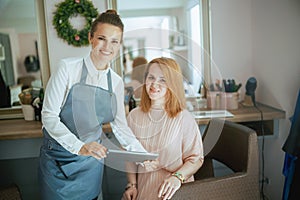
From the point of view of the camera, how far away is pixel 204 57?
177 cm

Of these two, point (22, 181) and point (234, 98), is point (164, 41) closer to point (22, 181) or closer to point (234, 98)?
point (234, 98)

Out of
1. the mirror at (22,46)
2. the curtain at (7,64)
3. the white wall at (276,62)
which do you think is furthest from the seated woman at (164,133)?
the curtain at (7,64)

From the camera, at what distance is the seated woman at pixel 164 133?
1167mm

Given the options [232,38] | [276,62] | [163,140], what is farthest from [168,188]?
[232,38]

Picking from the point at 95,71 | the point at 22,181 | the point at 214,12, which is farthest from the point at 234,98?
the point at 22,181

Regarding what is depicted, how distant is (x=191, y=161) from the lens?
1257 millimetres

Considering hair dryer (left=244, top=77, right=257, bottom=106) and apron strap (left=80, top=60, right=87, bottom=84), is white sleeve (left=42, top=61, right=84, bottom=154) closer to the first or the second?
apron strap (left=80, top=60, right=87, bottom=84)

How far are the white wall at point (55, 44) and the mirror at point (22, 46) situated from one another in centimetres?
4

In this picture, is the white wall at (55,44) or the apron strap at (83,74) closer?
the apron strap at (83,74)

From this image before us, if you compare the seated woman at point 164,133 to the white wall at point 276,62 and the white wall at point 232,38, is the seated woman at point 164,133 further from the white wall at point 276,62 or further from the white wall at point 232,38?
the white wall at point 232,38

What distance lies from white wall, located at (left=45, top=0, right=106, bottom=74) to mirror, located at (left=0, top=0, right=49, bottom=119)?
0.13 ft

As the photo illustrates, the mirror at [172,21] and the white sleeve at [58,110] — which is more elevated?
the mirror at [172,21]

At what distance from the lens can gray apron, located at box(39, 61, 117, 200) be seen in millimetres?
1178

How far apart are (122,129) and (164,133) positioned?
18cm
